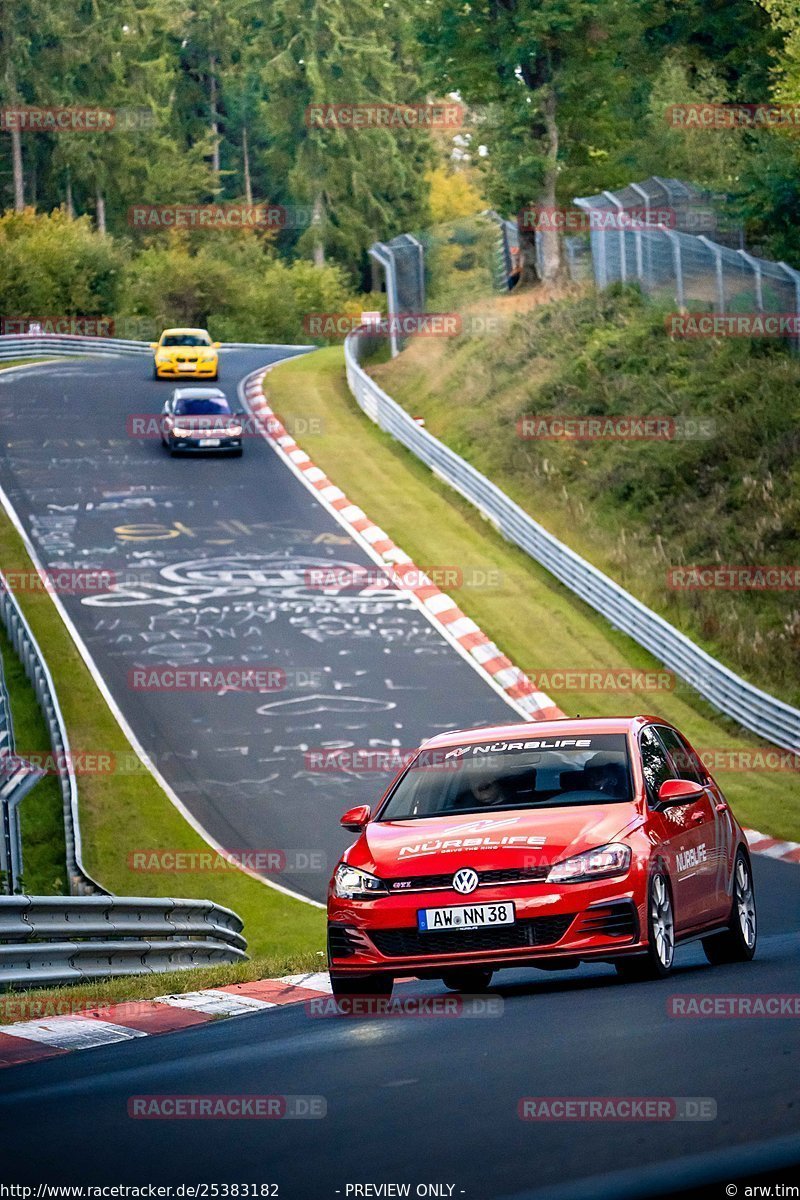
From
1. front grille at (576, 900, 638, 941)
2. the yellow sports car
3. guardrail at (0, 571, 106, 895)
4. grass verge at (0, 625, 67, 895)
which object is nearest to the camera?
front grille at (576, 900, 638, 941)

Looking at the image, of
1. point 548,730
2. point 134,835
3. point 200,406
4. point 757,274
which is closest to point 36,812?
point 134,835

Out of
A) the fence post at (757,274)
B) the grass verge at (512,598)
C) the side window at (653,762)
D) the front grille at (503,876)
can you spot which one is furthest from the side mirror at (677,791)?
the fence post at (757,274)

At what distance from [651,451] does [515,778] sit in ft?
87.5

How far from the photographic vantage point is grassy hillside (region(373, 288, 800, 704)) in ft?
101

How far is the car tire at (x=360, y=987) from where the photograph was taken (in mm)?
10109

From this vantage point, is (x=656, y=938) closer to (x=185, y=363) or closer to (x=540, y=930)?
(x=540, y=930)

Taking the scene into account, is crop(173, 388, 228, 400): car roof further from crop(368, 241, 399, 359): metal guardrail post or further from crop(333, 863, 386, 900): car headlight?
crop(333, 863, 386, 900): car headlight

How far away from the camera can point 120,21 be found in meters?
99.6

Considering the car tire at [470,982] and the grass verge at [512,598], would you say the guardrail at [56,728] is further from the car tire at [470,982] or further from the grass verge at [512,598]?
the car tire at [470,982]

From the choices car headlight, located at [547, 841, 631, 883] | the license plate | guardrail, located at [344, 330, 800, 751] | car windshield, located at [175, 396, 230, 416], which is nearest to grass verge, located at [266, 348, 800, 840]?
guardrail, located at [344, 330, 800, 751]

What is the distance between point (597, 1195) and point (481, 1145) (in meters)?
1.10

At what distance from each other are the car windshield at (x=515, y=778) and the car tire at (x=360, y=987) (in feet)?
3.28

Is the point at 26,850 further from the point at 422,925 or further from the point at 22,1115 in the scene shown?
the point at 22,1115

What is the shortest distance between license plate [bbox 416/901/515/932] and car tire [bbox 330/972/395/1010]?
1.50 ft
